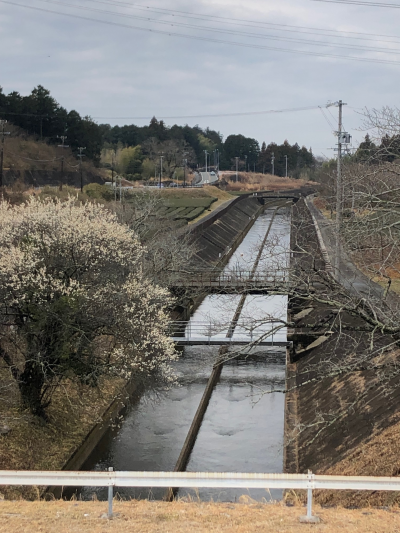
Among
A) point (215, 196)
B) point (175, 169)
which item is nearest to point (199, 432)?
point (215, 196)

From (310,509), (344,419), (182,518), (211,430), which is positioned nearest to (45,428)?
(211,430)

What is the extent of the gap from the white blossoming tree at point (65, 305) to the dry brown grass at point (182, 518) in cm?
875

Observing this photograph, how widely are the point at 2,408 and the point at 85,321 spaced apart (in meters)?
3.55

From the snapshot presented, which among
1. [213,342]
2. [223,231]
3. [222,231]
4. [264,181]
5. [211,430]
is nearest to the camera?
[211,430]

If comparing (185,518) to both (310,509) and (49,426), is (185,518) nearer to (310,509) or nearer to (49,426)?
(310,509)

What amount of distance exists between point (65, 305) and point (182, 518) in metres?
10.1

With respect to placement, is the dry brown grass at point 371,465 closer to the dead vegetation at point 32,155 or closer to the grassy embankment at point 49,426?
the grassy embankment at point 49,426

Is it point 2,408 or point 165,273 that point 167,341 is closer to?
point 2,408

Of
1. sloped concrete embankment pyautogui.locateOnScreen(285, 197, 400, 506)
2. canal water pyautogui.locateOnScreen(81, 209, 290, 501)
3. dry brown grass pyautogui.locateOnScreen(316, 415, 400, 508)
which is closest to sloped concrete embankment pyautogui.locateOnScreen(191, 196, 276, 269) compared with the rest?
canal water pyautogui.locateOnScreen(81, 209, 290, 501)

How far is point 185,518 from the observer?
714 cm

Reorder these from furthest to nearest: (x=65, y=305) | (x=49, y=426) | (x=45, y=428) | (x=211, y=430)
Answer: (x=211, y=430) → (x=49, y=426) → (x=45, y=428) → (x=65, y=305)

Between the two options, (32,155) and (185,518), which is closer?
(185,518)

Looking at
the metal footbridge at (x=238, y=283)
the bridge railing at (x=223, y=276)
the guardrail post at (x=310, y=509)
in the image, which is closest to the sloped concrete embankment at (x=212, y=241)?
the bridge railing at (x=223, y=276)

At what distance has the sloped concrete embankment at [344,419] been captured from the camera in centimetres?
1044
